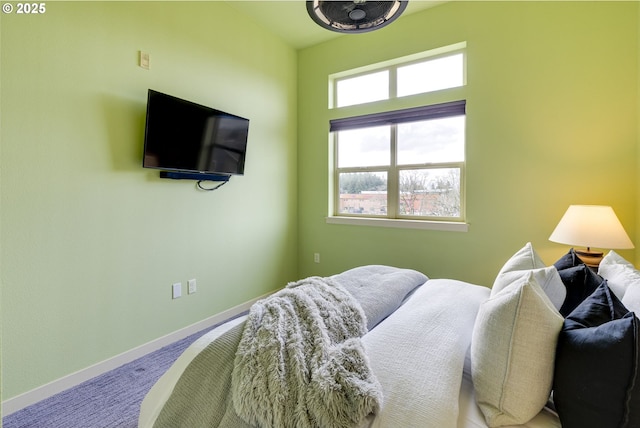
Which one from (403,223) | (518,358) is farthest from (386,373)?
(403,223)

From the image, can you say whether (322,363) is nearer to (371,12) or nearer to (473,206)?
(371,12)

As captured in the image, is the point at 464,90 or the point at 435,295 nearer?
the point at 435,295

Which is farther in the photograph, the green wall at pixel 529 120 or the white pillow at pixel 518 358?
the green wall at pixel 529 120

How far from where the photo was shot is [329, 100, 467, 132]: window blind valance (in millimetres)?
2729

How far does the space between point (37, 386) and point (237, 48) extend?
10.0 ft

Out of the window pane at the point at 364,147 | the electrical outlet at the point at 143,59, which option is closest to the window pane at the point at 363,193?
the window pane at the point at 364,147

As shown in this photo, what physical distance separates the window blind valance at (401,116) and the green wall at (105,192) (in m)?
1.02

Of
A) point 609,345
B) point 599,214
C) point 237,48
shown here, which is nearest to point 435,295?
point 609,345

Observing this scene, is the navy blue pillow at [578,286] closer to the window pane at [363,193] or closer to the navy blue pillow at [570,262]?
the navy blue pillow at [570,262]

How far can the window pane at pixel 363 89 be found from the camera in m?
3.19

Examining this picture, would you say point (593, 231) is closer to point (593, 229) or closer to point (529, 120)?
point (593, 229)

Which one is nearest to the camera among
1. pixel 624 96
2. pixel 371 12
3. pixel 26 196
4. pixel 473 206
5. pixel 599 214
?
pixel 371 12

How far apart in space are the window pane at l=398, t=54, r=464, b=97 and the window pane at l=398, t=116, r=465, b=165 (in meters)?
0.34

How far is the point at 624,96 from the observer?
2.12m
